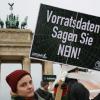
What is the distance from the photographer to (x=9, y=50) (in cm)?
5997

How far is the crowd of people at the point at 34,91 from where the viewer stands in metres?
6.74

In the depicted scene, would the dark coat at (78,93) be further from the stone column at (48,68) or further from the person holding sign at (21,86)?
the stone column at (48,68)

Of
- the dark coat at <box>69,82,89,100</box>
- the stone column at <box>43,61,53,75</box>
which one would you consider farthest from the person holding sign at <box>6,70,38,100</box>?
the stone column at <box>43,61,53,75</box>

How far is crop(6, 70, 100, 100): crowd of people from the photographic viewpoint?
6.74m

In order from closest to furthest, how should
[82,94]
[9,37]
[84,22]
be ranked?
1. [82,94]
2. [84,22]
3. [9,37]

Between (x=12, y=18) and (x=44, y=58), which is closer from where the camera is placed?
(x=44, y=58)

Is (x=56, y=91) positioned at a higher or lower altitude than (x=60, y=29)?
lower

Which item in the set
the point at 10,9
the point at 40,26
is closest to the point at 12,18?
the point at 10,9

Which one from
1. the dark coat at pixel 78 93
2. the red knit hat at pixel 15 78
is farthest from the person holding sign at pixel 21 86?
the dark coat at pixel 78 93

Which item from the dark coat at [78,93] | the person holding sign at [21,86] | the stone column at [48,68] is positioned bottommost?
the stone column at [48,68]

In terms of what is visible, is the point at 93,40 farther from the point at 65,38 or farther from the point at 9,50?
the point at 9,50

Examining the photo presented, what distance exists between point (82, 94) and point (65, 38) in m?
0.85

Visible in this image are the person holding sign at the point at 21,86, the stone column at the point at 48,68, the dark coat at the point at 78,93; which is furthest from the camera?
the stone column at the point at 48,68

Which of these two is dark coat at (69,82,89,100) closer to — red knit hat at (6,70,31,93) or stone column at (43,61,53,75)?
red knit hat at (6,70,31,93)
